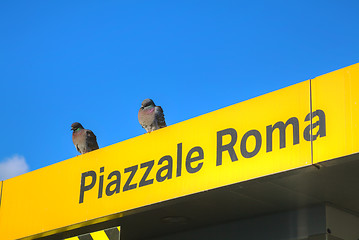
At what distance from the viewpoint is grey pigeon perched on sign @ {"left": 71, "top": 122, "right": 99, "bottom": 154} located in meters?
11.7

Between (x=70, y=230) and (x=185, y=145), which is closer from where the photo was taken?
(x=185, y=145)

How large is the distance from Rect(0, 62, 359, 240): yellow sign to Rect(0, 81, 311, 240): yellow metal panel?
0.03ft

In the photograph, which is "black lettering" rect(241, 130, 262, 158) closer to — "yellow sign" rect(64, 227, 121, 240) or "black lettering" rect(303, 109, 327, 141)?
"black lettering" rect(303, 109, 327, 141)

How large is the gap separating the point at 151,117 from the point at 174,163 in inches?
103

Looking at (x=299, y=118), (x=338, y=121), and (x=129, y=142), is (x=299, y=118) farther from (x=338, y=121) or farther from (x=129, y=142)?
(x=129, y=142)

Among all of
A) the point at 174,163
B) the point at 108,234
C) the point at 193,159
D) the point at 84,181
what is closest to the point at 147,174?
the point at 174,163

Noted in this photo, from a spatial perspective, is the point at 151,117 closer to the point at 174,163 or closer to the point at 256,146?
the point at 174,163

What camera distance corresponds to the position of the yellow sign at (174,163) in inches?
271

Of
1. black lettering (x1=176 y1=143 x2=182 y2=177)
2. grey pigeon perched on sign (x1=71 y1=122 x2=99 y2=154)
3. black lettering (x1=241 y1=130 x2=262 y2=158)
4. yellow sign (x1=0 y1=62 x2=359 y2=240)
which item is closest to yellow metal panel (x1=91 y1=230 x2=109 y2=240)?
yellow sign (x1=0 y1=62 x2=359 y2=240)

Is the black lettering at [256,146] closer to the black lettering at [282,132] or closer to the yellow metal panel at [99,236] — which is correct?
the black lettering at [282,132]

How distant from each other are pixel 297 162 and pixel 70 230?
3.65 metres

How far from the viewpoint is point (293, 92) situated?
7.02 metres

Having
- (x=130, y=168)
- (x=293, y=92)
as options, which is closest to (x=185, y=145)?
(x=130, y=168)

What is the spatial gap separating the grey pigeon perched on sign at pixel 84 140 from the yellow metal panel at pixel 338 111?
5652 millimetres
